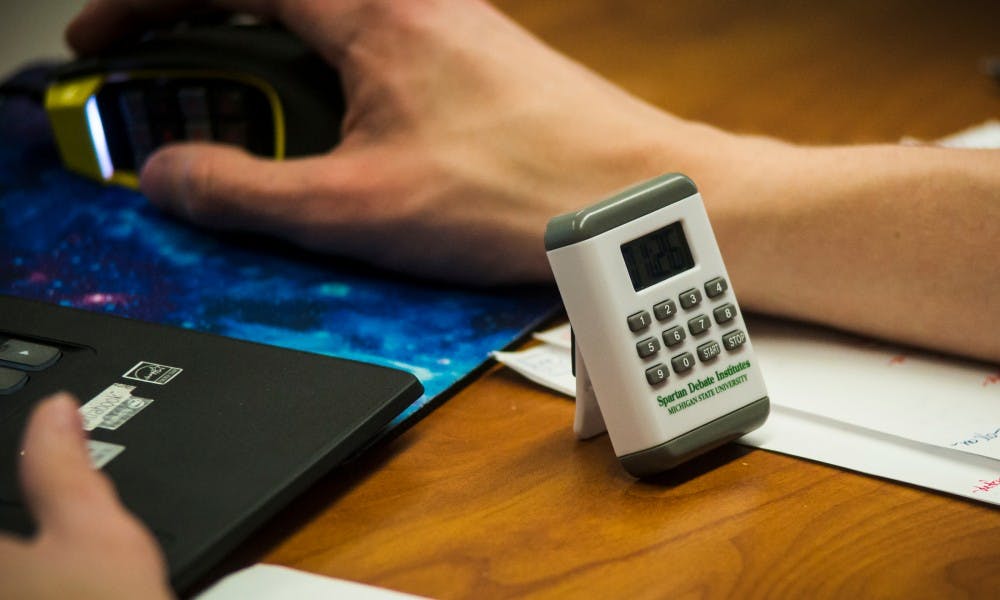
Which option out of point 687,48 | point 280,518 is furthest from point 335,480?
point 687,48

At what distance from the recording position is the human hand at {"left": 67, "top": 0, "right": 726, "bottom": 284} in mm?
635

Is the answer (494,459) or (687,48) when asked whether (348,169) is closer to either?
(494,459)

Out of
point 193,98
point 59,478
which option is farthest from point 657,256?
point 193,98

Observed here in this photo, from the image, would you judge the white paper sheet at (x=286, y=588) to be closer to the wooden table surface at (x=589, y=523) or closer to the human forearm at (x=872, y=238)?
the wooden table surface at (x=589, y=523)

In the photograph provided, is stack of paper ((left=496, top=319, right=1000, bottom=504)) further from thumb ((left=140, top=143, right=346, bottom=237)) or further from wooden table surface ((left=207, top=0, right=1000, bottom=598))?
thumb ((left=140, top=143, right=346, bottom=237))

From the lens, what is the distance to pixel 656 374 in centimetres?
45

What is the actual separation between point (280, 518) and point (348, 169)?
0.93 ft

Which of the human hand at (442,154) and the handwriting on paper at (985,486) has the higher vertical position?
the human hand at (442,154)

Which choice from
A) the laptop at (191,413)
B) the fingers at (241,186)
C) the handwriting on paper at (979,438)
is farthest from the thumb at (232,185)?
the handwriting on paper at (979,438)

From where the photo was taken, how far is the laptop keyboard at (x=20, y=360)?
0.48 m

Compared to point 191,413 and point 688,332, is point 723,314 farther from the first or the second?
point 191,413

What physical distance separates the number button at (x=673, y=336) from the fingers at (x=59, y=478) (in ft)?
0.79

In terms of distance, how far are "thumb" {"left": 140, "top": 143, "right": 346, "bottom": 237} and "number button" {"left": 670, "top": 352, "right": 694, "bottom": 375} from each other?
30cm

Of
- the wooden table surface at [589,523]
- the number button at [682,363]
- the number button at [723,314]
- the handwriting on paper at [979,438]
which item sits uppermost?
the number button at [723,314]
